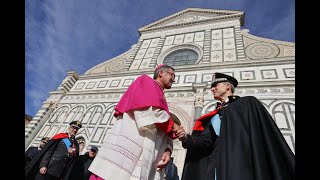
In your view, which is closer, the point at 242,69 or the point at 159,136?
the point at 159,136

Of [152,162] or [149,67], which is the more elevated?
[149,67]

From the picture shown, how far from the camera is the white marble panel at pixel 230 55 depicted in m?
9.48

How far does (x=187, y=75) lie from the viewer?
945 centimetres

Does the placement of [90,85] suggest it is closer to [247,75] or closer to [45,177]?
[45,177]

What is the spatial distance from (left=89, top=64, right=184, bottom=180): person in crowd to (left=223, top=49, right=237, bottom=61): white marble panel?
8.52 meters

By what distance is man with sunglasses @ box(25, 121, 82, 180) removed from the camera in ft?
11.3

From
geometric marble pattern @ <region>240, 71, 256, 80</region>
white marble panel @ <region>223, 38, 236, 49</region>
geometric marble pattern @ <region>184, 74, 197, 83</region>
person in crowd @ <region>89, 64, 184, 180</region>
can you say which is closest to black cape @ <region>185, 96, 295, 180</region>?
person in crowd @ <region>89, 64, 184, 180</region>

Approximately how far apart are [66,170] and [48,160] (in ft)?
1.85

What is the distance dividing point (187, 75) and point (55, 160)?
703cm

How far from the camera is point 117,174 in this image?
1482mm

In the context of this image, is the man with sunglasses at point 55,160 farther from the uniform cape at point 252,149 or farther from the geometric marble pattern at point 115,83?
the geometric marble pattern at point 115,83

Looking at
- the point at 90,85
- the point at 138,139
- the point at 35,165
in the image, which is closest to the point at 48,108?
the point at 90,85
